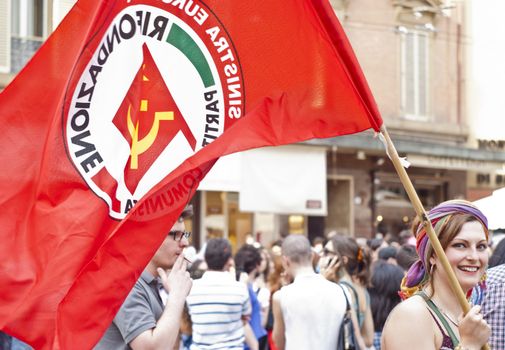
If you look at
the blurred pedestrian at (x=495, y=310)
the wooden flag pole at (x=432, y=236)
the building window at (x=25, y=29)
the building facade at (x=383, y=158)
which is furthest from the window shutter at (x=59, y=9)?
the building facade at (x=383, y=158)

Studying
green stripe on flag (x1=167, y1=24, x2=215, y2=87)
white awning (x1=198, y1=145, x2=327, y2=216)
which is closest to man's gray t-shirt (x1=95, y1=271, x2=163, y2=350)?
green stripe on flag (x1=167, y1=24, x2=215, y2=87)

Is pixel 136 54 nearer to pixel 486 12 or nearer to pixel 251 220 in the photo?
pixel 251 220

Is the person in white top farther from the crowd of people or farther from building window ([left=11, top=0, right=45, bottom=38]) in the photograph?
building window ([left=11, top=0, right=45, bottom=38])

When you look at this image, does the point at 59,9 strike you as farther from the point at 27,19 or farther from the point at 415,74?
the point at 415,74

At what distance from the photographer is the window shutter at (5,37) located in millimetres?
18766

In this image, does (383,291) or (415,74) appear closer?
(383,291)

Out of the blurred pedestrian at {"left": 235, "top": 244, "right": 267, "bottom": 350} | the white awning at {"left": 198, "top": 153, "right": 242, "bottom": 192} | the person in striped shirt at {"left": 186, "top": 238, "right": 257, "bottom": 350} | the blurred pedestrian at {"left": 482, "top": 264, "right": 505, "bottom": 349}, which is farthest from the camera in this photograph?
the white awning at {"left": 198, "top": 153, "right": 242, "bottom": 192}

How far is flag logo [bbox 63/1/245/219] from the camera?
4.46 metres

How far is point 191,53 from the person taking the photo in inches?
180

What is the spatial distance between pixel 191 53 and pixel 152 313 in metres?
1.17

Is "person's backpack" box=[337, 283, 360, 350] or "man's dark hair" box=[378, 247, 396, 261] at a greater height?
"man's dark hair" box=[378, 247, 396, 261]

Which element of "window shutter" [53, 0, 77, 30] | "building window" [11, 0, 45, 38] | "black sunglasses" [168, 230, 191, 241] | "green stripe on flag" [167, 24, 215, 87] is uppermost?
"building window" [11, 0, 45, 38]

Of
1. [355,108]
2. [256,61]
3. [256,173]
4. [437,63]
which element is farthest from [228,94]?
[437,63]

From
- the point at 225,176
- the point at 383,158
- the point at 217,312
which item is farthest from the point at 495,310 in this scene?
the point at 383,158
